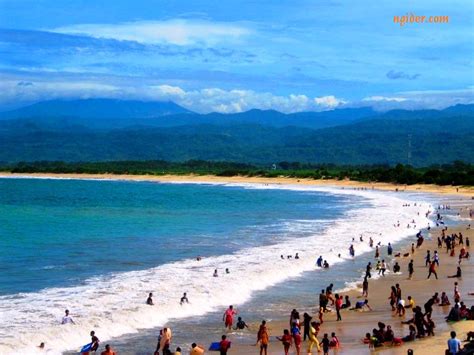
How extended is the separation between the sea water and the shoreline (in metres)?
37.2

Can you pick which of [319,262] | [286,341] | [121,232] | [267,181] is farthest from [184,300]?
[267,181]

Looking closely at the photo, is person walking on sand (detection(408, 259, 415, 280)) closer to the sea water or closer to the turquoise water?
the sea water

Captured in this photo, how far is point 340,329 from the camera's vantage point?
780 inches

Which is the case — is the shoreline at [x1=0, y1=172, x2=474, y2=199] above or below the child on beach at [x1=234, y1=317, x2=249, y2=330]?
above

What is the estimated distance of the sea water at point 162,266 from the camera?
20281 millimetres

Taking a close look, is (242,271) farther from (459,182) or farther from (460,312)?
(459,182)

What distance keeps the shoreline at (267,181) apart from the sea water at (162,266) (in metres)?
37.2

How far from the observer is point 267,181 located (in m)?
141

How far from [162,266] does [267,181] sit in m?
110

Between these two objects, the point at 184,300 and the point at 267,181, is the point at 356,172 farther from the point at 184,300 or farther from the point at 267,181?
the point at 184,300

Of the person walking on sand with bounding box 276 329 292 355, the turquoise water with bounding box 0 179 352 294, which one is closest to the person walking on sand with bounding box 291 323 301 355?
the person walking on sand with bounding box 276 329 292 355

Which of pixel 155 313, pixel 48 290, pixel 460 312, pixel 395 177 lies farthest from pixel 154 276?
pixel 395 177

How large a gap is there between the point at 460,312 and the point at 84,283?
14580 millimetres

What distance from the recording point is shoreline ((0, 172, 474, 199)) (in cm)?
10000
